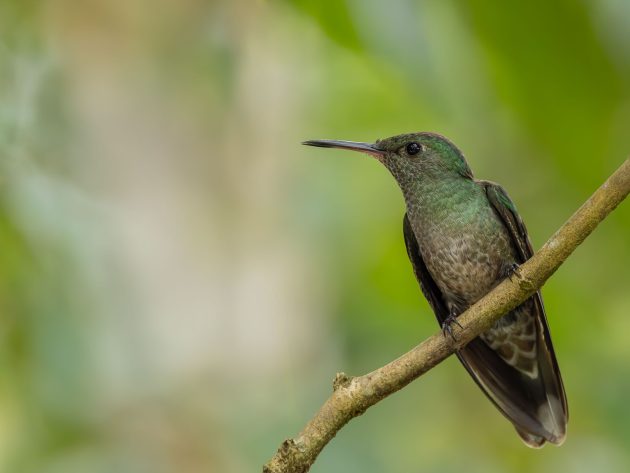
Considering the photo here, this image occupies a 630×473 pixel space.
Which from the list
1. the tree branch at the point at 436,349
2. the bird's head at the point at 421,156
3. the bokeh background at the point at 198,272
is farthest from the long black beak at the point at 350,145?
the tree branch at the point at 436,349

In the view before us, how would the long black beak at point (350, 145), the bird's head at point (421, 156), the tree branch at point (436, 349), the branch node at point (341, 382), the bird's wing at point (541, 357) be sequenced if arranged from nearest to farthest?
the tree branch at point (436, 349) < the branch node at point (341, 382) < the long black beak at point (350, 145) < the bird's wing at point (541, 357) < the bird's head at point (421, 156)

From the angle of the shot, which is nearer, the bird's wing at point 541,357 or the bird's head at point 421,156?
the bird's wing at point 541,357

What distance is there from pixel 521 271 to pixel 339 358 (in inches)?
149

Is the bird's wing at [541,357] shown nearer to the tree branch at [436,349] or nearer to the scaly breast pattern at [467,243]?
the scaly breast pattern at [467,243]

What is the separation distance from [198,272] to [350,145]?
58.2 inches

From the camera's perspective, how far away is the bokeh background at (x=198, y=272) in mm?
4426

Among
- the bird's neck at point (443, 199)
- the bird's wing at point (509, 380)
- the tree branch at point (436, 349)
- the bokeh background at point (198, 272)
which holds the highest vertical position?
the bokeh background at point (198, 272)

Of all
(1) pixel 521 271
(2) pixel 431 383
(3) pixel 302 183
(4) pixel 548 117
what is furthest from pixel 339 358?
(4) pixel 548 117

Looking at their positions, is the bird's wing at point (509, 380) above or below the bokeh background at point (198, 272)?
below

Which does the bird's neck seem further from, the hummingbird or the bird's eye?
the bird's eye

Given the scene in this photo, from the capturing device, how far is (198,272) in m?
5.06

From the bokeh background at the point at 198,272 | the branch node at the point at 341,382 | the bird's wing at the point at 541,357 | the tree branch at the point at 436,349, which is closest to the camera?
the tree branch at the point at 436,349

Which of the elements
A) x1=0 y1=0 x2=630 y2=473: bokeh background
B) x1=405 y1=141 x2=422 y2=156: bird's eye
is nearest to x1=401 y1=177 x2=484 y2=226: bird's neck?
x1=405 y1=141 x2=422 y2=156: bird's eye

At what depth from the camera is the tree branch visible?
247cm
